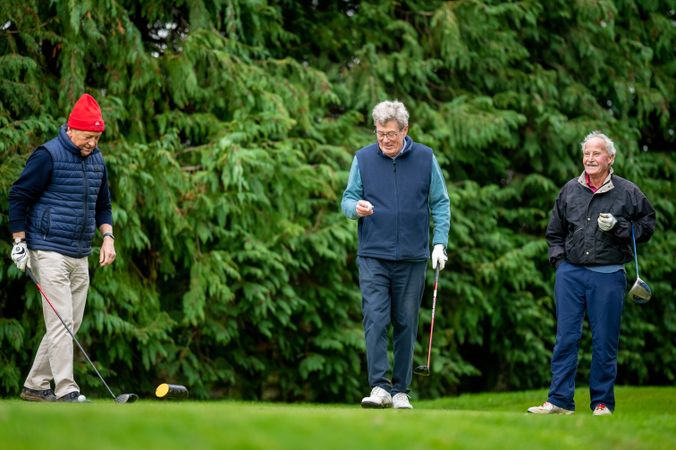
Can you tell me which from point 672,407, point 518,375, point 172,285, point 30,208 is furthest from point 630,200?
point 518,375

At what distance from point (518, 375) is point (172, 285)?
578cm

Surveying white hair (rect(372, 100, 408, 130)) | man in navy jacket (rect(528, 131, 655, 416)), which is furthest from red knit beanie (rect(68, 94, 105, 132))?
man in navy jacket (rect(528, 131, 655, 416))

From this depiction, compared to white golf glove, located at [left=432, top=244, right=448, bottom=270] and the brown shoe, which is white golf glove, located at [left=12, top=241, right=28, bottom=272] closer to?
the brown shoe

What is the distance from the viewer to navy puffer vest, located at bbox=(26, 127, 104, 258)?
7.74 meters

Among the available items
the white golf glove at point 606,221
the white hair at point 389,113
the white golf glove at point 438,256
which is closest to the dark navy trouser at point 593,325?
the white golf glove at point 606,221

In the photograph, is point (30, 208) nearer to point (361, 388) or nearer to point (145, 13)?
point (145, 13)

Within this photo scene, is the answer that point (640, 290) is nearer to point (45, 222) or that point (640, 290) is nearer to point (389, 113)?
point (389, 113)

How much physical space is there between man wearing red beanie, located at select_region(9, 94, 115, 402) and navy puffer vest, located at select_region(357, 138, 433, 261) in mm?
1979

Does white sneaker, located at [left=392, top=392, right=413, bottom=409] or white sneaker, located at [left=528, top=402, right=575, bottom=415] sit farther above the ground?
white sneaker, located at [left=392, top=392, right=413, bottom=409]

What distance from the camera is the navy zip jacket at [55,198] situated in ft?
25.3

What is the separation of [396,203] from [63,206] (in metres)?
2.36

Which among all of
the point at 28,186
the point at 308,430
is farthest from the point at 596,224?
the point at 28,186

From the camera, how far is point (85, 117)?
306 inches

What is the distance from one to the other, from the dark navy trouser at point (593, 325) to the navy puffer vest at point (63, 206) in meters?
3.52
